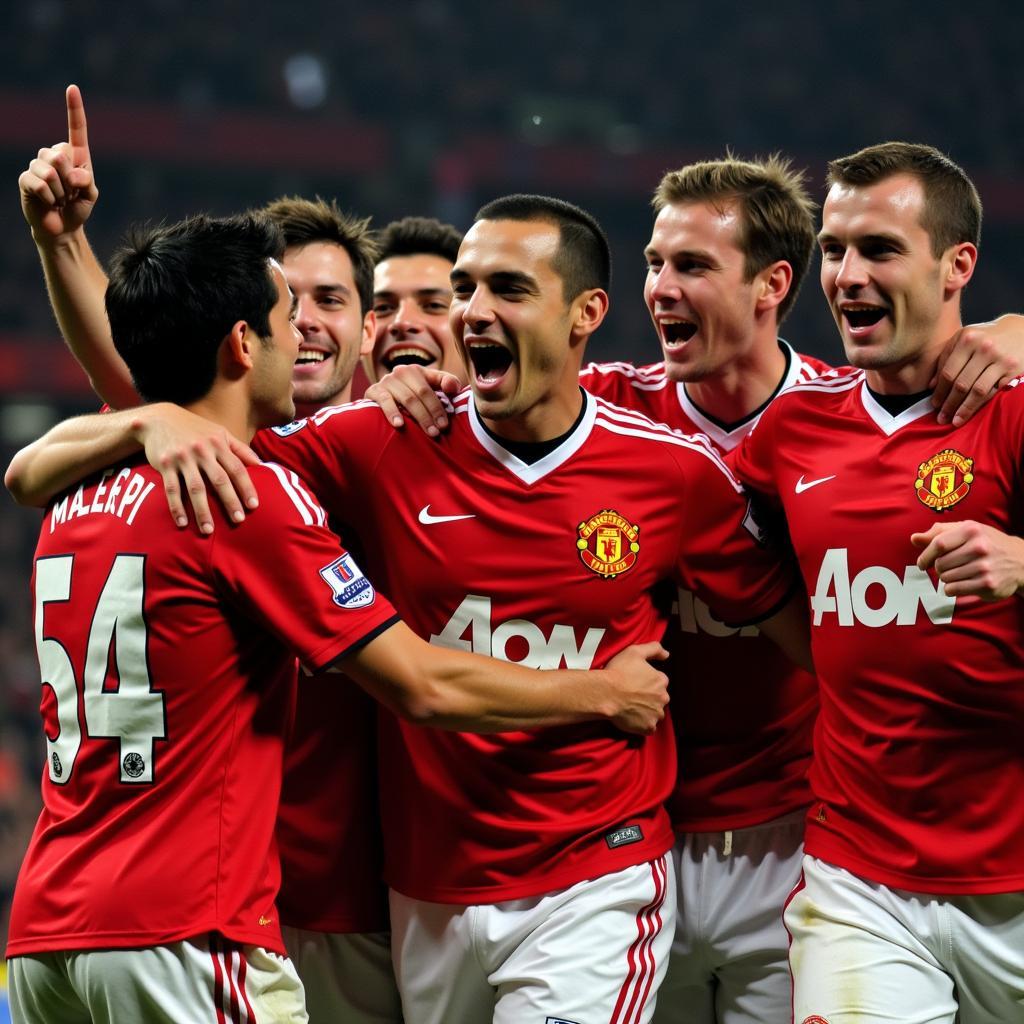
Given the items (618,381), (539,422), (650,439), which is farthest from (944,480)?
(618,381)

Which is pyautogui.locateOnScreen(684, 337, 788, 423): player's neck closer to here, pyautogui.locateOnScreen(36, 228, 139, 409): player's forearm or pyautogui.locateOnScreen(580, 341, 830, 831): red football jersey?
pyautogui.locateOnScreen(580, 341, 830, 831): red football jersey

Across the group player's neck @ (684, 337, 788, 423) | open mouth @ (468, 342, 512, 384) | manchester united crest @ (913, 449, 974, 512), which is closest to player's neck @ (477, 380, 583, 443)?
open mouth @ (468, 342, 512, 384)

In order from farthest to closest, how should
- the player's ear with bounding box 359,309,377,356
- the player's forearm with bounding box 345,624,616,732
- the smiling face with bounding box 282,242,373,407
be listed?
the player's ear with bounding box 359,309,377,356 → the smiling face with bounding box 282,242,373,407 → the player's forearm with bounding box 345,624,616,732

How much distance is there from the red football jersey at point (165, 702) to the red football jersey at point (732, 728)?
1225mm

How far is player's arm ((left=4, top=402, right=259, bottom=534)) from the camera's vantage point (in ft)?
9.52

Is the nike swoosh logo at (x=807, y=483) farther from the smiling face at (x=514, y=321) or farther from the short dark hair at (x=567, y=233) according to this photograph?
the short dark hair at (x=567, y=233)

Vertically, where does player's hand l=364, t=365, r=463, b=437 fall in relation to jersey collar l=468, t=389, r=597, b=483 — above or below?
above

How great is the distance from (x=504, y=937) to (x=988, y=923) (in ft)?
3.83

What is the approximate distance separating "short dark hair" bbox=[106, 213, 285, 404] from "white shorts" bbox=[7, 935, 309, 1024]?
1212 millimetres

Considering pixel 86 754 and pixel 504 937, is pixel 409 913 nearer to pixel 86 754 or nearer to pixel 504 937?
pixel 504 937

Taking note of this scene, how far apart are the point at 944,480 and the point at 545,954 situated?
1.51 meters

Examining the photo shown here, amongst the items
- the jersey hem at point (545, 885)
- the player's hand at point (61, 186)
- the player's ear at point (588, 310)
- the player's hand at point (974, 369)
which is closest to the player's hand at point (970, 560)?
the player's hand at point (974, 369)

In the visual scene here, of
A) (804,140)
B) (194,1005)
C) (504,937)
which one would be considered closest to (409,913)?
(504,937)

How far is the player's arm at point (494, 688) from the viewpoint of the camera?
304 cm
